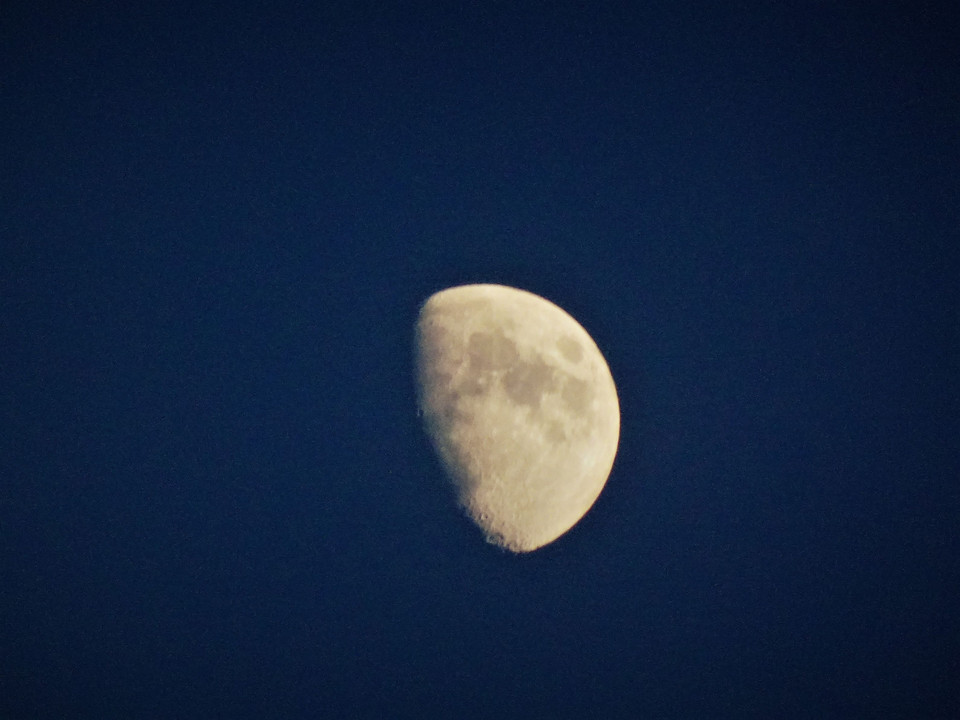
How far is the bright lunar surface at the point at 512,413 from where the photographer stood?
3.59 m

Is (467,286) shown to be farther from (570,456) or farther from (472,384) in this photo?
(570,456)

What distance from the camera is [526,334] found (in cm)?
382

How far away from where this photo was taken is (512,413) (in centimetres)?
358

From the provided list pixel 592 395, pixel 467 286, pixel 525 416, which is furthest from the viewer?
pixel 467 286

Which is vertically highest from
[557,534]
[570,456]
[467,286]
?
[467,286]

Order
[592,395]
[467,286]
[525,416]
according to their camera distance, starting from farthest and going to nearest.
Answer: [467,286], [592,395], [525,416]

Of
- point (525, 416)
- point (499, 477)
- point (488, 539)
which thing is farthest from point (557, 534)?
point (525, 416)

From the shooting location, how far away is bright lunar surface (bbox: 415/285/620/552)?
3.59 metres

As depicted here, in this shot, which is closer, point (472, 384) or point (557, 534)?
point (472, 384)

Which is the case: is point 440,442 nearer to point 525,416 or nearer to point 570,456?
point 525,416

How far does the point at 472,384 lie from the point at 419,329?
0.78 metres

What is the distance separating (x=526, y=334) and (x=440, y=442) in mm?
1164

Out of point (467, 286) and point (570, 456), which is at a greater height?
point (467, 286)

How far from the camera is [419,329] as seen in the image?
4004 mm
